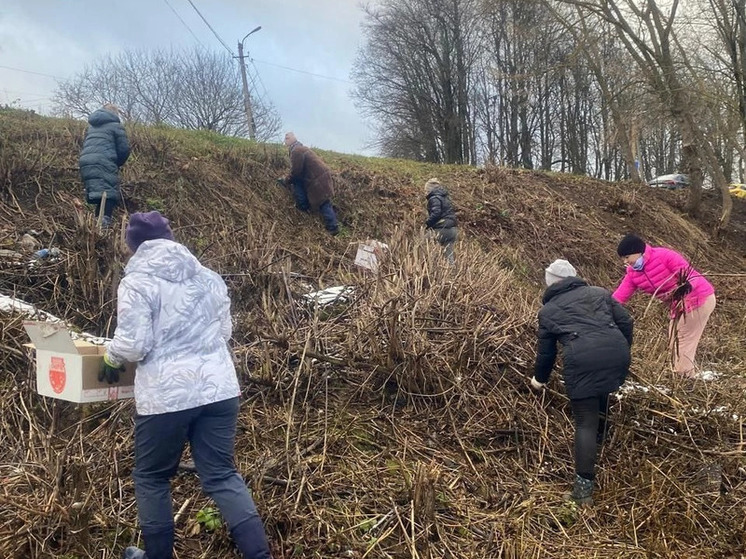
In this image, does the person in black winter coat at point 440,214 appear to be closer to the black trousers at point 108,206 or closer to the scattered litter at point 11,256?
the black trousers at point 108,206

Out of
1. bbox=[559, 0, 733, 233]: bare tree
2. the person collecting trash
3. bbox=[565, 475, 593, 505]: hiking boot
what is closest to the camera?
bbox=[565, 475, 593, 505]: hiking boot

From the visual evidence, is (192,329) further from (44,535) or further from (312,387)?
(312,387)

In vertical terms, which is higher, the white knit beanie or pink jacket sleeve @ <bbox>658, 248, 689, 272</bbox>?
the white knit beanie

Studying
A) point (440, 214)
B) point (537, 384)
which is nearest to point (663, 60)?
point (440, 214)

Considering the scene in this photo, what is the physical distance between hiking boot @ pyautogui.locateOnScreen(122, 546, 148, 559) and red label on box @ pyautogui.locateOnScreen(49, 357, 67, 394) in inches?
30.1

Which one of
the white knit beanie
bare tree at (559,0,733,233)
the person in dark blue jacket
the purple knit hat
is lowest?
the white knit beanie

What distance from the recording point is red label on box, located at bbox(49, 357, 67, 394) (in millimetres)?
2531

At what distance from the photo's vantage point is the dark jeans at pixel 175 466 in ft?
7.79

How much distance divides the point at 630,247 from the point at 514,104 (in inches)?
943

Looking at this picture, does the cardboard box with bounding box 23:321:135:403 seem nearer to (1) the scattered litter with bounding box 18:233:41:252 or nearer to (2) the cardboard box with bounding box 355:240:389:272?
(1) the scattered litter with bounding box 18:233:41:252

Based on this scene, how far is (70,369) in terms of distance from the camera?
248 centimetres

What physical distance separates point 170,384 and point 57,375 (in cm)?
63

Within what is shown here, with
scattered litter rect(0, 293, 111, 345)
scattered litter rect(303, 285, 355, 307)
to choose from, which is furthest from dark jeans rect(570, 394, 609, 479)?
scattered litter rect(0, 293, 111, 345)

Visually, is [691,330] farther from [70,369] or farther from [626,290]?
[70,369]
